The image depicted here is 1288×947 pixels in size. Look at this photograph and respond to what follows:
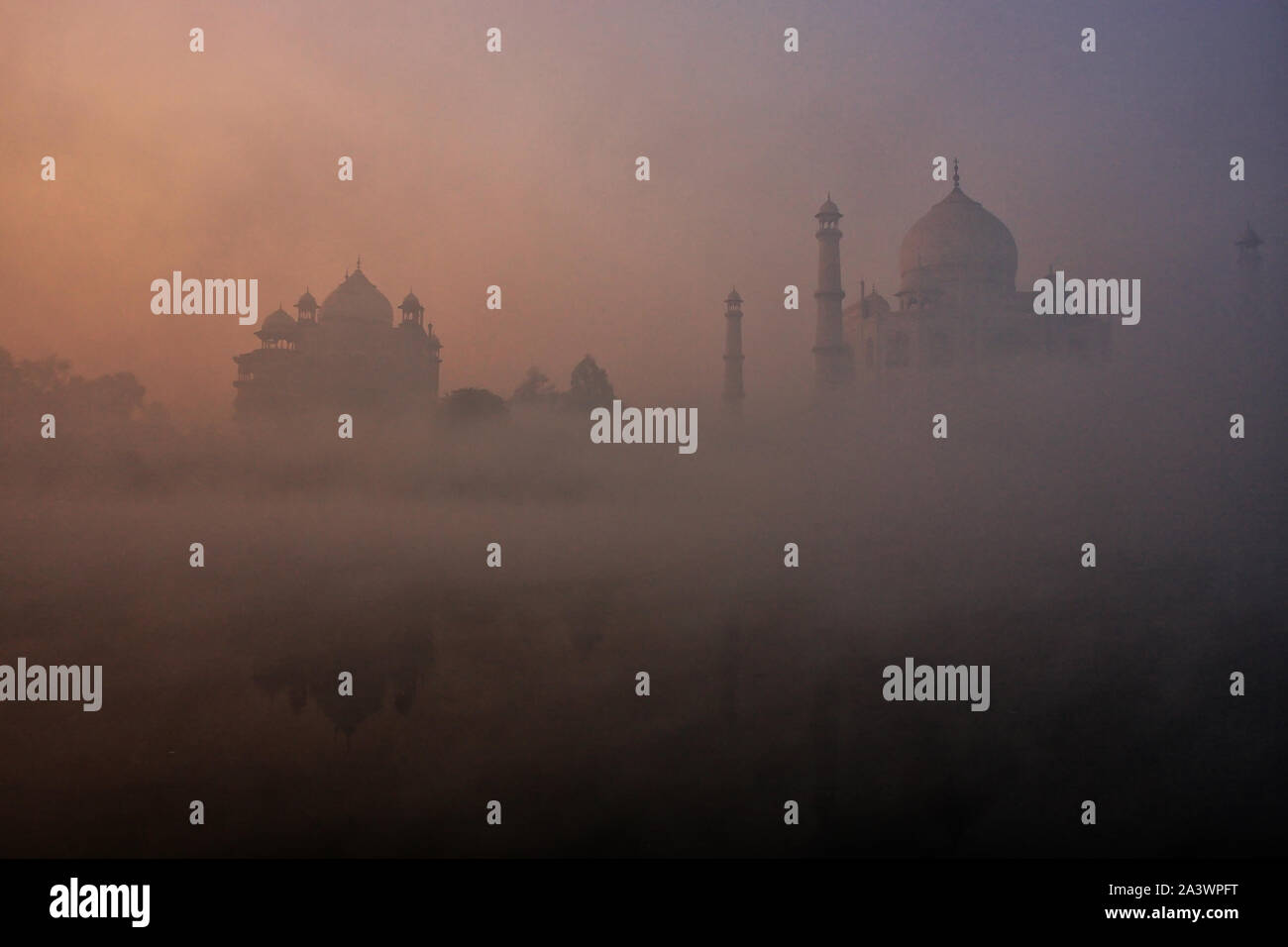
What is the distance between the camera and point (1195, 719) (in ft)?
13.0

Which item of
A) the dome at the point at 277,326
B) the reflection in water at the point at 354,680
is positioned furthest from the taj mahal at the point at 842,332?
the reflection in water at the point at 354,680

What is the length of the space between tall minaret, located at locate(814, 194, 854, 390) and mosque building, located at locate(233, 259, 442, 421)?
1852 mm

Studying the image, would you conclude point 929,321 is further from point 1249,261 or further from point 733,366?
point 1249,261

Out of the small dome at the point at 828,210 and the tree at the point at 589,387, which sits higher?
the small dome at the point at 828,210

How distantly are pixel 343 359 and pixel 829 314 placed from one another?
7.68 ft

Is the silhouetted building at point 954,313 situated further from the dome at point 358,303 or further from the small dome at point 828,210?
the dome at point 358,303

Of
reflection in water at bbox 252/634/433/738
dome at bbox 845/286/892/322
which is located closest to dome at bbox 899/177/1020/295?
dome at bbox 845/286/892/322

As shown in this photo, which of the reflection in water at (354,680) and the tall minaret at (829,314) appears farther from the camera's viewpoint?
the tall minaret at (829,314)

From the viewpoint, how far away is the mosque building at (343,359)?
400 centimetres

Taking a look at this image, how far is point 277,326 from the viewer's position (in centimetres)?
401

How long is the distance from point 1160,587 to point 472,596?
3.25 meters

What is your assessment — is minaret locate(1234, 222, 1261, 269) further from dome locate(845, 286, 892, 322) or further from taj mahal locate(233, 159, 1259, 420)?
dome locate(845, 286, 892, 322)

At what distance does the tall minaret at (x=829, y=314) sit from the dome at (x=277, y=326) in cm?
251

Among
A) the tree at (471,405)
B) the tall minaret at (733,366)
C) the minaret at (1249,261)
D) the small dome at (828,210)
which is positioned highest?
the small dome at (828,210)
